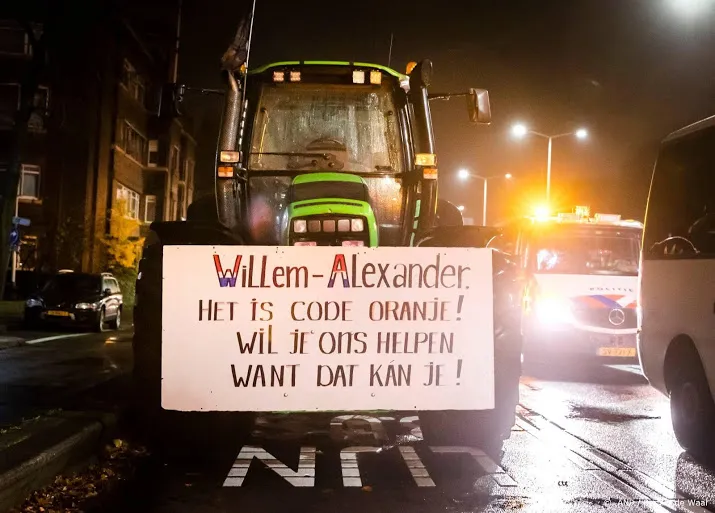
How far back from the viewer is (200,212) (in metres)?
8.46

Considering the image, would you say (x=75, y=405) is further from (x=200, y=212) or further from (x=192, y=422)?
(x=192, y=422)

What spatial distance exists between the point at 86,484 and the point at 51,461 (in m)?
0.33

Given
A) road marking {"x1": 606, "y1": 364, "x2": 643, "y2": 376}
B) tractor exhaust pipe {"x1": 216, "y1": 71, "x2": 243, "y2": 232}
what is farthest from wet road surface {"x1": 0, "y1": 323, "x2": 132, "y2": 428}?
road marking {"x1": 606, "y1": 364, "x2": 643, "y2": 376}

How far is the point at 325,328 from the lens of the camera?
543 centimetres

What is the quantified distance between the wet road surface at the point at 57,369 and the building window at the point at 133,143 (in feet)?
75.5

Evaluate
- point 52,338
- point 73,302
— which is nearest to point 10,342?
point 52,338

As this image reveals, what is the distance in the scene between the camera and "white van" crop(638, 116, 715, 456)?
6.71 metres

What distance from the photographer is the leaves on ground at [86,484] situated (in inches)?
212

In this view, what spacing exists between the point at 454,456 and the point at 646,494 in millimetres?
1607

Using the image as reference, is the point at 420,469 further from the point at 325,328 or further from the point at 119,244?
the point at 119,244

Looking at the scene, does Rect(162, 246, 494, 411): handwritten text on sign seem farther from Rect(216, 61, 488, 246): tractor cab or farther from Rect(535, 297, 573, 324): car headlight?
Rect(535, 297, 573, 324): car headlight

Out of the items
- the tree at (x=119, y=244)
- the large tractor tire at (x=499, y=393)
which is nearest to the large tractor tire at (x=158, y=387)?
the large tractor tire at (x=499, y=393)

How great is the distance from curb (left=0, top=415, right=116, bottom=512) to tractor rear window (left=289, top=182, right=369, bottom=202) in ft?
8.20

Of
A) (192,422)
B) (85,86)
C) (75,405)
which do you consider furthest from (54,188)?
(192,422)
